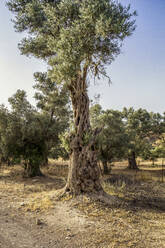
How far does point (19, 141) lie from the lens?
16.4 metres

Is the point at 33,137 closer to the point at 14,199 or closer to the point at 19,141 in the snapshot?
the point at 19,141

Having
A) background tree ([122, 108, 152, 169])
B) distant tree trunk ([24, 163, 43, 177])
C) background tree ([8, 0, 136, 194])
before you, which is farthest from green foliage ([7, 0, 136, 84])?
background tree ([122, 108, 152, 169])

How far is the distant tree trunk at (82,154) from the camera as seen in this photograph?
9.43 m

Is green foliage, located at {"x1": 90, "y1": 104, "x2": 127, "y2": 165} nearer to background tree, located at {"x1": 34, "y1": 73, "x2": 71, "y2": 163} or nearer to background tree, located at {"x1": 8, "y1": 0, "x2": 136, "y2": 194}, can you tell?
background tree, located at {"x1": 34, "y1": 73, "x2": 71, "y2": 163}

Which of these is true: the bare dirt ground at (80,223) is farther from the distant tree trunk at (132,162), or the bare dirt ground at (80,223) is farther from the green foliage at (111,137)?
the distant tree trunk at (132,162)

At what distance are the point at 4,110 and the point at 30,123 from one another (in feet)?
8.78

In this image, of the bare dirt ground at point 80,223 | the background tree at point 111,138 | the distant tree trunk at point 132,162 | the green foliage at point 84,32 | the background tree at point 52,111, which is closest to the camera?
the bare dirt ground at point 80,223

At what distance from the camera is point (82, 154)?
31.7 feet

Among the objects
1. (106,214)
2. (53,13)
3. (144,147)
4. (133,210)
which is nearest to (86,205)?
(106,214)

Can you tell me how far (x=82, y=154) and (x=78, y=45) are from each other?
5.41 meters

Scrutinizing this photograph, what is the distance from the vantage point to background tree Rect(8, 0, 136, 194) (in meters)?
8.23

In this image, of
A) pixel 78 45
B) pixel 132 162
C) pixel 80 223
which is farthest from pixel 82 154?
pixel 132 162

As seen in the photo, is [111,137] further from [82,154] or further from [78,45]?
[78,45]

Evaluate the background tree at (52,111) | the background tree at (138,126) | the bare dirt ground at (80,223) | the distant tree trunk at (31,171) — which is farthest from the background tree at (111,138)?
the bare dirt ground at (80,223)
